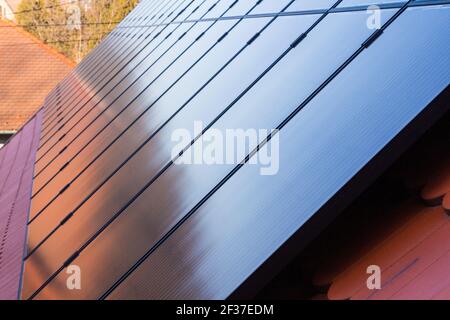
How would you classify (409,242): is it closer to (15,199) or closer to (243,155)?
(243,155)

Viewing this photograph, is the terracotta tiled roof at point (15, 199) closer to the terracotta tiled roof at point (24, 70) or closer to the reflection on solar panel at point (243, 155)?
the reflection on solar panel at point (243, 155)

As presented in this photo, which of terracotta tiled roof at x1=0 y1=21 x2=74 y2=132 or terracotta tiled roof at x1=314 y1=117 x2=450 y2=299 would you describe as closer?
terracotta tiled roof at x1=314 y1=117 x2=450 y2=299

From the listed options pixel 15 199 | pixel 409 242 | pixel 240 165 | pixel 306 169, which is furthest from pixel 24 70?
pixel 409 242

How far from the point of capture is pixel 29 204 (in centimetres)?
701

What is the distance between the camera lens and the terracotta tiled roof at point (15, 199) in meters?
4.99

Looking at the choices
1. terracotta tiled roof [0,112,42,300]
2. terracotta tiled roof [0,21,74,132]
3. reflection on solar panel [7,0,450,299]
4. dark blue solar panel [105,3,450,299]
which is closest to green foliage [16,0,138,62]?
terracotta tiled roof [0,21,74,132]

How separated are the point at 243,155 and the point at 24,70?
111 ft

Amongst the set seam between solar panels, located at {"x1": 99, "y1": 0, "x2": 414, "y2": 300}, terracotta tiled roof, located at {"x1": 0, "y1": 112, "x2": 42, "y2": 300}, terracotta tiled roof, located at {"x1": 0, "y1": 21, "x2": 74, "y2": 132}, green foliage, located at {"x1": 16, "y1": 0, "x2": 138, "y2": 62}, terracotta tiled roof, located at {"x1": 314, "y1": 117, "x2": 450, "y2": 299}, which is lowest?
terracotta tiled roof, located at {"x1": 314, "y1": 117, "x2": 450, "y2": 299}

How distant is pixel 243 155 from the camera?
11.8ft

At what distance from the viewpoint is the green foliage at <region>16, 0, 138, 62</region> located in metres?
62.3

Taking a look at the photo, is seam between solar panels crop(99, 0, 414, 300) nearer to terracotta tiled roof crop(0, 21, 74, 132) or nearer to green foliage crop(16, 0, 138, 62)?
terracotta tiled roof crop(0, 21, 74, 132)

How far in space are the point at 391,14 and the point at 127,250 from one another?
138 cm

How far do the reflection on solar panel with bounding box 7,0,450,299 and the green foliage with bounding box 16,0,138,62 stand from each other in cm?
5675
